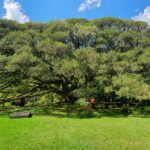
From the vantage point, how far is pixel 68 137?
13.5 m

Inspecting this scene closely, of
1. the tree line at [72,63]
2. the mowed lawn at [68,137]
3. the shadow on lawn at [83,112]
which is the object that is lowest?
the mowed lawn at [68,137]

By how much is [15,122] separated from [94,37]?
15579 mm

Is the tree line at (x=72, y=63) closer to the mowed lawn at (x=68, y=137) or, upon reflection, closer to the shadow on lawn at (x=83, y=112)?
the shadow on lawn at (x=83, y=112)

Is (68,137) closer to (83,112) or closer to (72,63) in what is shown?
(72,63)

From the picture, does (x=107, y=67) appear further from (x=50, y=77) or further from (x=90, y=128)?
(x=90, y=128)

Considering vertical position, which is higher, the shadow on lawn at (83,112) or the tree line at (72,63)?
the tree line at (72,63)

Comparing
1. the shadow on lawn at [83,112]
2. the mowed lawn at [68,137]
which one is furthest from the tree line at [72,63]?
the mowed lawn at [68,137]

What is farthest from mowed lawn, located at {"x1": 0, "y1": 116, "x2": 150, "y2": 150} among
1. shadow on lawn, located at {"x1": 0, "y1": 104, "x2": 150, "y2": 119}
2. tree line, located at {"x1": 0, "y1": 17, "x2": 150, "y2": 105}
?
tree line, located at {"x1": 0, "y1": 17, "x2": 150, "y2": 105}

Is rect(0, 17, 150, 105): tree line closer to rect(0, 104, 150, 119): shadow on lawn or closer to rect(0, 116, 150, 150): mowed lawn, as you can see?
rect(0, 104, 150, 119): shadow on lawn

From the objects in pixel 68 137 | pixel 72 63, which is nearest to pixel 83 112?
pixel 72 63

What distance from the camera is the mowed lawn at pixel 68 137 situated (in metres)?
12.1

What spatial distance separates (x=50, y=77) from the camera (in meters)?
25.4

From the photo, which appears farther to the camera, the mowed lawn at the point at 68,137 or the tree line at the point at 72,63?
the tree line at the point at 72,63

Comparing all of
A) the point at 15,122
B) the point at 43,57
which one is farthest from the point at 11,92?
the point at 15,122
